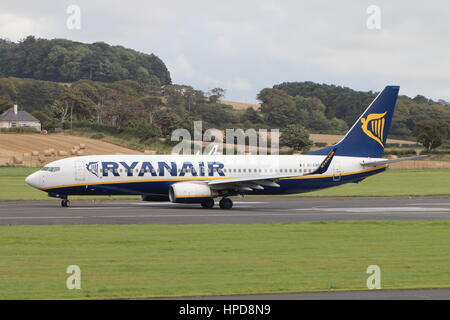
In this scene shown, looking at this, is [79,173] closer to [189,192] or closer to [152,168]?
[152,168]

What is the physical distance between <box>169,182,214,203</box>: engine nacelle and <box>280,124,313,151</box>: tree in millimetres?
63373

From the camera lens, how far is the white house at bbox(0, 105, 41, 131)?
153750 mm

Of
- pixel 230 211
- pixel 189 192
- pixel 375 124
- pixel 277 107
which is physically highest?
pixel 277 107

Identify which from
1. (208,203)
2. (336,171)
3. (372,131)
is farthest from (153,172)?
(372,131)

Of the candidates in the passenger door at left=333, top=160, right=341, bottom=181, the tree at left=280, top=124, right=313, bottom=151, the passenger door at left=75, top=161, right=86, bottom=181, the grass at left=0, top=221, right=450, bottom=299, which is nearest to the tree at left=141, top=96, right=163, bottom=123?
the tree at left=280, top=124, right=313, bottom=151

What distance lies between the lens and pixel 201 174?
161 ft

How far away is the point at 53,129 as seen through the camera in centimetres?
13162

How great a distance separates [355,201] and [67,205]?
67.5 ft

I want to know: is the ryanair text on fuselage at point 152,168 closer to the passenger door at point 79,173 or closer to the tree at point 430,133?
the passenger door at point 79,173

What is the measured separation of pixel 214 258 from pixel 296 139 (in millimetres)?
87408

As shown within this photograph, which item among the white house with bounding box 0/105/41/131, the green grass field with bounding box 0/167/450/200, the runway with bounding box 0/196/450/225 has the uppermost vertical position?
the white house with bounding box 0/105/41/131

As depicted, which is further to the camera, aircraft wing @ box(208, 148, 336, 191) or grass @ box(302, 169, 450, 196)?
grass @ box(302, 169, 450, 196)

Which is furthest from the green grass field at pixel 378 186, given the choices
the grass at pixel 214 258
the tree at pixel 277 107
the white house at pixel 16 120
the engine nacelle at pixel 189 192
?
the tree at pixel 277 107

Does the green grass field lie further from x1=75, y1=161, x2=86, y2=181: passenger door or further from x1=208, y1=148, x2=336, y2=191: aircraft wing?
x1=208, y1=148, x2=336, y2=191: aircraft wing
